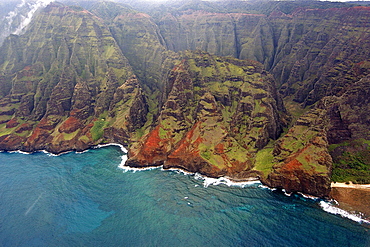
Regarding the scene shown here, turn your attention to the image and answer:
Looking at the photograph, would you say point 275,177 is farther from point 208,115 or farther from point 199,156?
point 208,115

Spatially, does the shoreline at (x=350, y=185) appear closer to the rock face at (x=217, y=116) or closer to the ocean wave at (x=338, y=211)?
the rock face at (x=217, y=116)

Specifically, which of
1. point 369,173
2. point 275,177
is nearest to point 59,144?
point 275,177

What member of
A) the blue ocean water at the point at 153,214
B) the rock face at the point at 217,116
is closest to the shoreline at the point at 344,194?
the rock face at the point at 217,116

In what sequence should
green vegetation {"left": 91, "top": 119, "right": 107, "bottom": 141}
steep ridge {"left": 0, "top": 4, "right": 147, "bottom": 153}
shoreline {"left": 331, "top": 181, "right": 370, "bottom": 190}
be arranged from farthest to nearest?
green vegetation {"left": 91, "top": 119, "right": 107, "bottom": 141} < steep ridge {"left": 0, "top": 4, "right": 147, "bottom": 153} < shoreline {"left": 331, "top": 181, "right": 370, "bottom": 190}

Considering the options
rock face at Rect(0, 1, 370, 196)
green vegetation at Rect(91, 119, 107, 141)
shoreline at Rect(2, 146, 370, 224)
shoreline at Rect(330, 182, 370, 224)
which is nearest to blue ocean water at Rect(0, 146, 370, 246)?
shoreline at Rect(2, 146, 370, 224)

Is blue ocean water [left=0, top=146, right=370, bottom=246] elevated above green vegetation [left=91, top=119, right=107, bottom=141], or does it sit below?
above

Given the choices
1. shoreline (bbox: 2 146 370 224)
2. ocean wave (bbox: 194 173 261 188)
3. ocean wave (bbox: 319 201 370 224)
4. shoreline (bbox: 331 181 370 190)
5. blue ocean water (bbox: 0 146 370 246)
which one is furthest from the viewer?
ocean wave (bbox: 194 173 261 188)

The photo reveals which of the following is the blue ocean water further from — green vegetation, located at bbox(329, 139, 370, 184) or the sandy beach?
green vegetation, located at bbox(329, 139, 370, 184)
